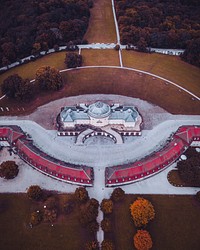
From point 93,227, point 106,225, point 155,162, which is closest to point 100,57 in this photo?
point 155,162

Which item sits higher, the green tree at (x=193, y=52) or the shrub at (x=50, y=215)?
the green tree at (x=193, y=52)

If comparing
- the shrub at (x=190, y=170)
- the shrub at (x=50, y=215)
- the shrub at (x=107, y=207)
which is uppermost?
the shrub at (x=190, y=170)

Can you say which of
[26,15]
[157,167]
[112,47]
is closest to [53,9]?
[26,15]

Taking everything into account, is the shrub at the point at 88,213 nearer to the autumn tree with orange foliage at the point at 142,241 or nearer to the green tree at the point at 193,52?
the autumn tree with orange foliage at the point at 142,241

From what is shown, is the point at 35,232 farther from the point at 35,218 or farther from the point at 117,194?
the point at 117,194

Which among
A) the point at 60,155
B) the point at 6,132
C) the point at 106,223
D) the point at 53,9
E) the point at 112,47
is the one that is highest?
the point at 53,9

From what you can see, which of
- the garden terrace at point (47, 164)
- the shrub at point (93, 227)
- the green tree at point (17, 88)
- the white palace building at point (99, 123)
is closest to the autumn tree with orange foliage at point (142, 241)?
the shrub at point (93, 227)

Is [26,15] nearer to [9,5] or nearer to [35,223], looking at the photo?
[9,5]

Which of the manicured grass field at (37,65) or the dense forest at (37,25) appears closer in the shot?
the manicured grass field at (37,65)
